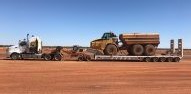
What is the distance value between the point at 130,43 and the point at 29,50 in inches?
445

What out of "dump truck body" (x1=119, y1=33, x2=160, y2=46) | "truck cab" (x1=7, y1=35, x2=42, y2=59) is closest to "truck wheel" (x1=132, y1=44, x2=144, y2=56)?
"dump truck body" (x1=119, y1=33, x2=160, y2=46)

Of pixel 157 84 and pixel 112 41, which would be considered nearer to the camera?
pixel 157 84

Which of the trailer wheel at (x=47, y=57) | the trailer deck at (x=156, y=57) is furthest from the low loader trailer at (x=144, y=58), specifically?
the trailer wheel at (x=47, y=57)

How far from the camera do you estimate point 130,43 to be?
39875mm

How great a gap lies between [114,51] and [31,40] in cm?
938

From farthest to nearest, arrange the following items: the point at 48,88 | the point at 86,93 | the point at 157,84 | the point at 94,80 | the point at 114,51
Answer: the point at 114,51, the point at 94,80, the point at 157,84, the point at 48,88, the point at 86,93

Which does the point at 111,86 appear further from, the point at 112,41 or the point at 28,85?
the point at 112,41

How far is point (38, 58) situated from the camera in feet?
131

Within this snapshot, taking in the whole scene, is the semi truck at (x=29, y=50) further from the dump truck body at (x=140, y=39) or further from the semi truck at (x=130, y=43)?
the dump truck body at (x=140, y=39)

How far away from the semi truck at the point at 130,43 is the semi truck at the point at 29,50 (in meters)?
4.18

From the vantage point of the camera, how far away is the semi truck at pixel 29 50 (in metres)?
39.8

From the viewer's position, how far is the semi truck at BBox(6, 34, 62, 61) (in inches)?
1569

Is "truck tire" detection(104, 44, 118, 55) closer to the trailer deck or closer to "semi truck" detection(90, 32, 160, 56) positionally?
"semi truck" detection(90, 32, 160, 56)

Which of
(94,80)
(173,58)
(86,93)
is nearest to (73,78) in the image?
(94,80)
